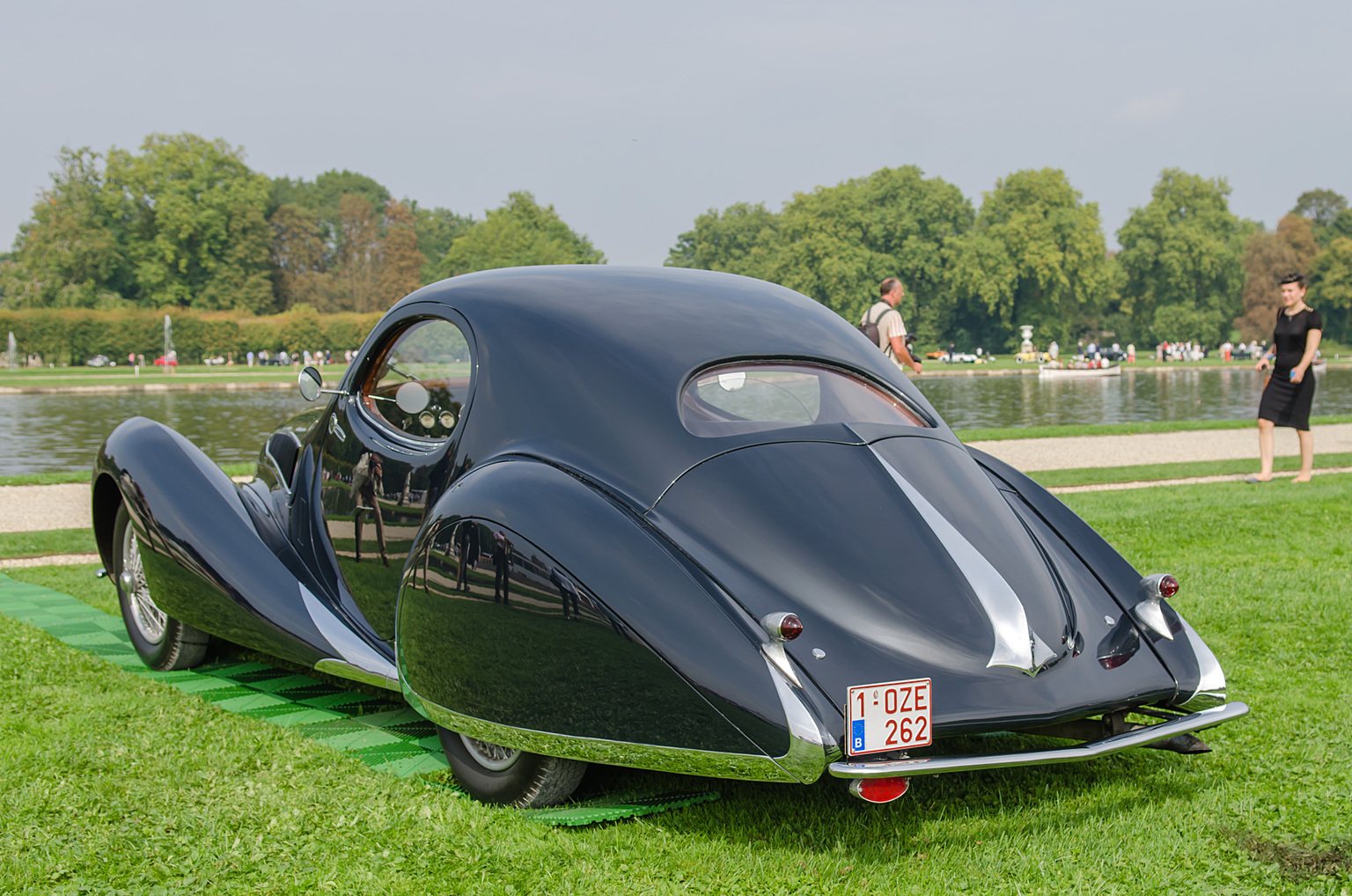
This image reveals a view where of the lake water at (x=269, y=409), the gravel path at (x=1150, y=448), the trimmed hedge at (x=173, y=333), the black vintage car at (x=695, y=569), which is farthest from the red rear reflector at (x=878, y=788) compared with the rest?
the trimmed hedge at (x=173, y=333)

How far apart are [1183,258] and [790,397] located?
85230mm

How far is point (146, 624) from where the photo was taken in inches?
192

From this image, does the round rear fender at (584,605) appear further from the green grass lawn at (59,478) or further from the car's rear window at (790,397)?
the green grass lawn at (59,478)

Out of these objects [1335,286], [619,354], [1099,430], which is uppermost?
[1335,286]

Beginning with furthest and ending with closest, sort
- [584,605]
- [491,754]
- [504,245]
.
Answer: [504,245], [491,754], [584,605]

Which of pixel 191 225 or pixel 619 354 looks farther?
pixel 191 225

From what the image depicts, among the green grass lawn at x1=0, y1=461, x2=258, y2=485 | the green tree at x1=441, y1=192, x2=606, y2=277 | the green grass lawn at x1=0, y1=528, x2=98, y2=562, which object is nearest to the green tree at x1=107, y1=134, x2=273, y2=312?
the green tree at x1=441, y1=192, x2=606, y2=277

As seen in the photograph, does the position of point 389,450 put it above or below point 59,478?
above

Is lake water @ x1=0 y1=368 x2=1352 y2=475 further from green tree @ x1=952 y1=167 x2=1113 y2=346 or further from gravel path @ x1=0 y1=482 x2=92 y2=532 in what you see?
green tree @ x1=952 y1=167 x2=1113 y2=346

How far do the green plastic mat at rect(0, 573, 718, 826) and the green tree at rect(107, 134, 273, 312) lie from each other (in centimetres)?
Result: 8124


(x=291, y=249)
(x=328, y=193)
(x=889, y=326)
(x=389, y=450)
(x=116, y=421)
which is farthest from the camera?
(x=328, y=193)

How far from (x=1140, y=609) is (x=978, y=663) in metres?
0.72

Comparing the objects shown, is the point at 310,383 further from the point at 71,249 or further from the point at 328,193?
the point at 328,193

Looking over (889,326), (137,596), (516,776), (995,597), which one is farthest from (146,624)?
(889,326)
